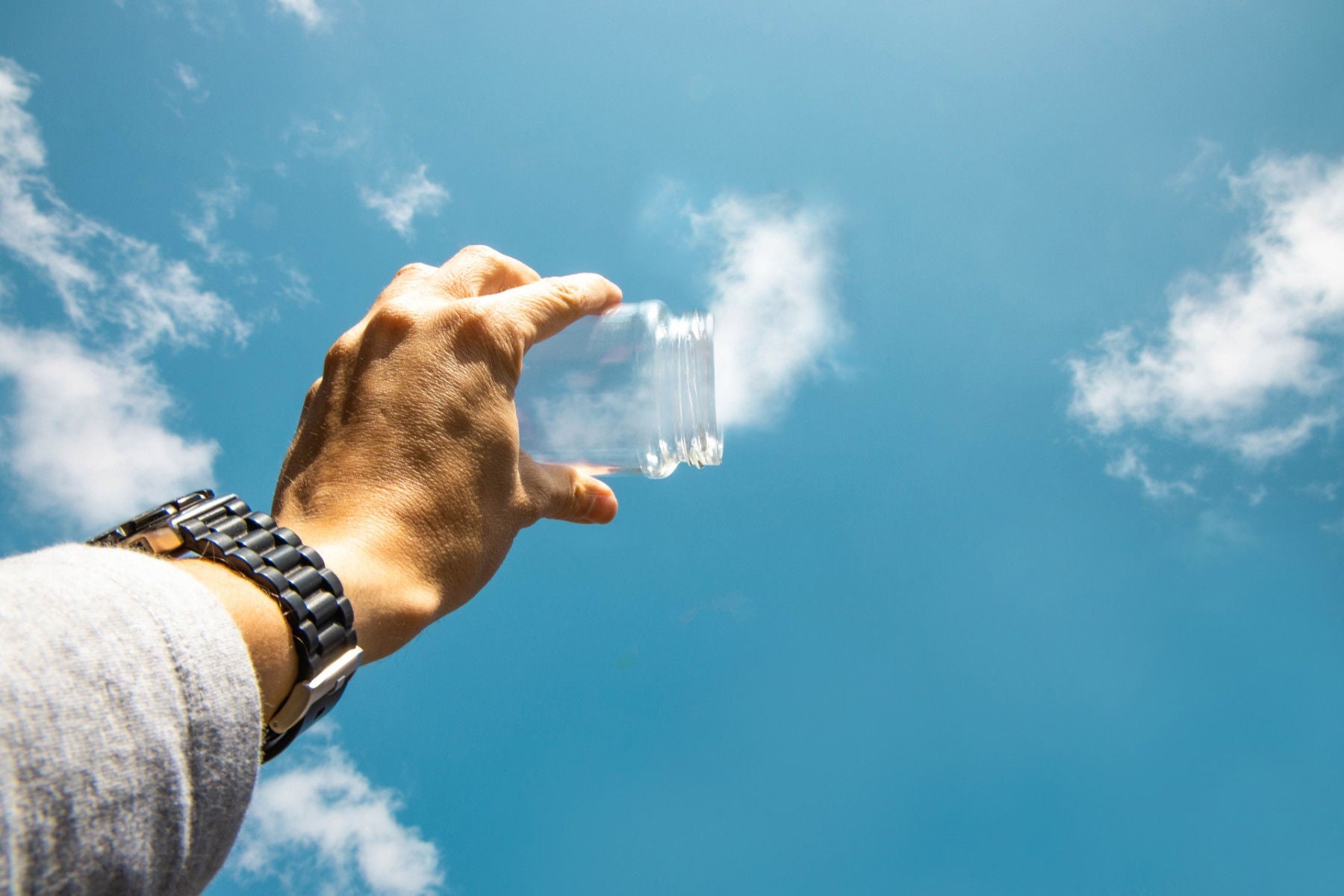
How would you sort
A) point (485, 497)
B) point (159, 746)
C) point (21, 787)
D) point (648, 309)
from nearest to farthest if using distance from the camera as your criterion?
point (21, 787), point (159, 746), point (485, 497), point (648, 309)

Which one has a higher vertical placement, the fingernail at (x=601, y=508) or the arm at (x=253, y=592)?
the fingernail at (x=601, y=508)

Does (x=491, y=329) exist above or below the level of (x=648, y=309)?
below

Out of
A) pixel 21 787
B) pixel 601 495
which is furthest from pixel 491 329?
pixel 21 787

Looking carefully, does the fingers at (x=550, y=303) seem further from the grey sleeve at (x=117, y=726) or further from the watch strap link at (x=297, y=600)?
the grey sleeve at (x=117, y=726)

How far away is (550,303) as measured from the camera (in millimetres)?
2893

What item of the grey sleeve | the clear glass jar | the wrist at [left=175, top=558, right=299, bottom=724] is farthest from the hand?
the clear glass jar

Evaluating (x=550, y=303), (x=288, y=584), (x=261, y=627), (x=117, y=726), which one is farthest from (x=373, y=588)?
(x=550, y=303)

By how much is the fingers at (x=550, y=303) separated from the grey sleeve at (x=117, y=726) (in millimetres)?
1463

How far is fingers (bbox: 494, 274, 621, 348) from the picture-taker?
2750 mm

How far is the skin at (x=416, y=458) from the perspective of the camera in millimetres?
2301

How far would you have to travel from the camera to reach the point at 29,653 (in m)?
1.22

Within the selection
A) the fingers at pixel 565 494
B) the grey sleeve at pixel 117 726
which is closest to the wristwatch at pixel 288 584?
the grey sleeve at pixel 117 726

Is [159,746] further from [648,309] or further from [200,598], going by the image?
[648,309]

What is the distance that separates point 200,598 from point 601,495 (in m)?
1.88
